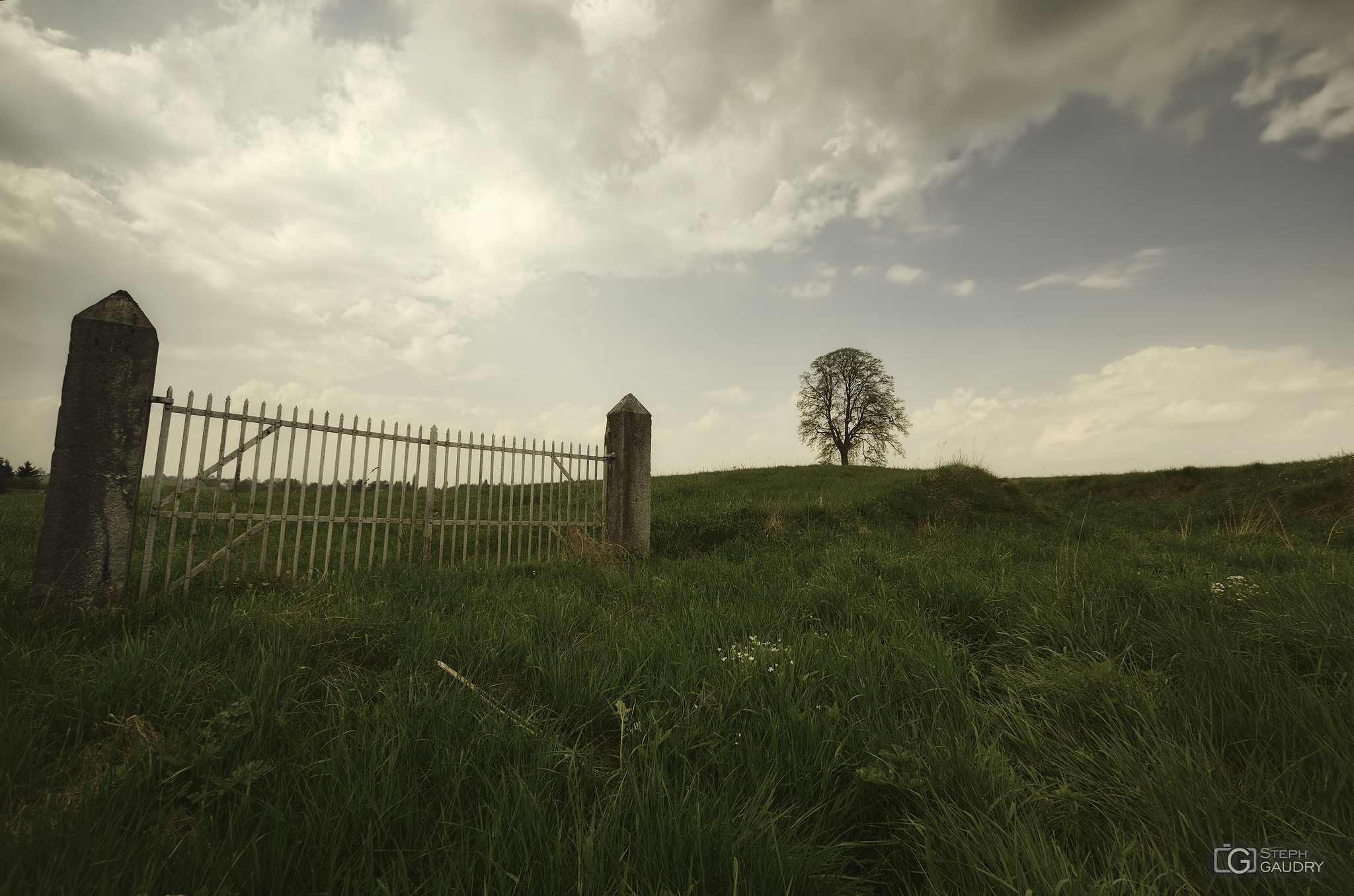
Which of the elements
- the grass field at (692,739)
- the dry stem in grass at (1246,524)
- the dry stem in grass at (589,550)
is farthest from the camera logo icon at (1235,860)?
the dry stem in grass at (1246,524)

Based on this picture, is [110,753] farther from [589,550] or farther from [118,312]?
[589,550]

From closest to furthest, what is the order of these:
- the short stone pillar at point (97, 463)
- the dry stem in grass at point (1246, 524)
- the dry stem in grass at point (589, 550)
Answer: the short stone pillar at point (97, 463) → the dry stem in grass at point (1246, 524) → the dry stem in grass at point (589, 550)

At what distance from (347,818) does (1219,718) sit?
3.68 meters

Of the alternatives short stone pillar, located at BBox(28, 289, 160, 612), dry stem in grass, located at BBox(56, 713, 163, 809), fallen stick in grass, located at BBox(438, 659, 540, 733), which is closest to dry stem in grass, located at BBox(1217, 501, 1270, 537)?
fallen stick in grass, located at BBox(438, 659, 540, 733)

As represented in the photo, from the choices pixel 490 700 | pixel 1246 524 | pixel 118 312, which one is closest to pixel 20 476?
pixel 118 312

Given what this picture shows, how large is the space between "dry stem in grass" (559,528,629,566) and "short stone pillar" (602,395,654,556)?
195 mm

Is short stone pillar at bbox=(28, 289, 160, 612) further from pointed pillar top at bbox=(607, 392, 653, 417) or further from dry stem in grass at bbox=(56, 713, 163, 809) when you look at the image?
pointed pillar top at bbox=(607, 392, 653, 417)

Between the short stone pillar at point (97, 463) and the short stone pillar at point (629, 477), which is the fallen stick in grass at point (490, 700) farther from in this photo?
the short stone pillar at point (629, 477)

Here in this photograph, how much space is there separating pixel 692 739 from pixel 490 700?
107 cm

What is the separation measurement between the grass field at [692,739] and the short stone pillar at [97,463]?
1.10 ft

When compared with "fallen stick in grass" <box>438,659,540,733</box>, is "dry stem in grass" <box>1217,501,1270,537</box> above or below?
above

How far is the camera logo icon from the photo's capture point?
165cm

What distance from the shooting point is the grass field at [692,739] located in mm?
1757

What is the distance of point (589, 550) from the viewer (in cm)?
801
